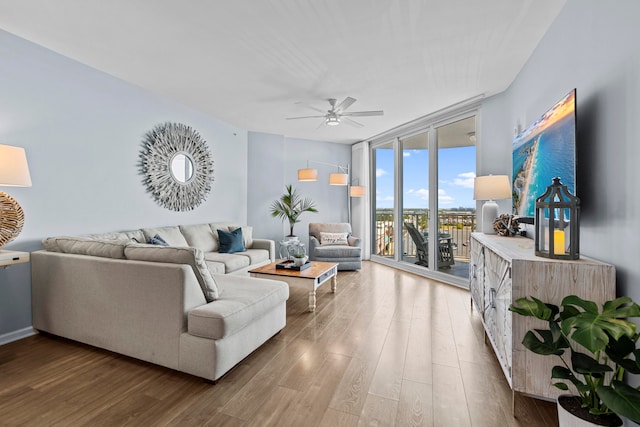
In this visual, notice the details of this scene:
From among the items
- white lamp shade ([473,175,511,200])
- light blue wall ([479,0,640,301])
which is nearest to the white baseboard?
light blue wall ([479,0,640,301])

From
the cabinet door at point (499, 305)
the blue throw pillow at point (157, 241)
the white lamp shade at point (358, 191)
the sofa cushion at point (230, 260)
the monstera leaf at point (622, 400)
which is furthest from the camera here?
the white lamp shade at point (358, 191)

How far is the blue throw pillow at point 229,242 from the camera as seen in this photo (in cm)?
450

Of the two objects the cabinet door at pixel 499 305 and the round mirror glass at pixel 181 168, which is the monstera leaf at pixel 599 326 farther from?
the round mirror glass at pixel 181 168

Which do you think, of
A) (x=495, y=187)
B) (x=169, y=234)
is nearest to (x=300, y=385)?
(x=495, y=187)

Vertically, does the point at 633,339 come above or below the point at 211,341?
above

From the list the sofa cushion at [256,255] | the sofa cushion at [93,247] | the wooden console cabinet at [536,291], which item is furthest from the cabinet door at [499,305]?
the sofa cushion at [256,255]

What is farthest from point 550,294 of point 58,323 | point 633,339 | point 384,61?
point 58,323

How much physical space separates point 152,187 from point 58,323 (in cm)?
190

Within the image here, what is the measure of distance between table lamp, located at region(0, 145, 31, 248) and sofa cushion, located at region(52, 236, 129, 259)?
1.00 ft

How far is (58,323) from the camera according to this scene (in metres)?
2.60

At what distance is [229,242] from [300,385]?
2921mm

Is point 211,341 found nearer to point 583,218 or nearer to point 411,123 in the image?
point 583,218

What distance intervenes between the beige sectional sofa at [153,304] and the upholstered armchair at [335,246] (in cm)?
269

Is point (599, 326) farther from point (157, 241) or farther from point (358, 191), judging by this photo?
point (358, 191)
